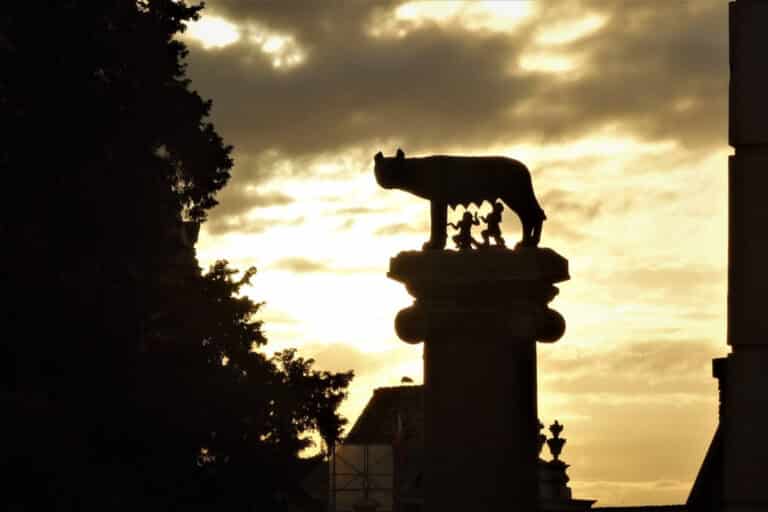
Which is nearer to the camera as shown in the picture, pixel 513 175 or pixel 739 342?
pixel 739 342

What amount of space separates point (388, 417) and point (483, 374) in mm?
58557

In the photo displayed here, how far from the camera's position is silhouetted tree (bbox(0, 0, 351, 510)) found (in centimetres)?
2058

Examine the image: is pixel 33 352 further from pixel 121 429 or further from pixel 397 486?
pixel 397 486

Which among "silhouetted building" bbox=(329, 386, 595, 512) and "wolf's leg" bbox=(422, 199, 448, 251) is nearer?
"wolf's leg" bbox=(422, 199, 448, 251)

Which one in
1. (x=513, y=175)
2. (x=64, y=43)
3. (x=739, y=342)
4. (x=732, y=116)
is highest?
(x=64, y=43)

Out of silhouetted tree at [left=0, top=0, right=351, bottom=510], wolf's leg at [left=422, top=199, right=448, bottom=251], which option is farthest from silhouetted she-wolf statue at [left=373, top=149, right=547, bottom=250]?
silhouetted tree at [left=0, top=0, right=351, bottom=510]

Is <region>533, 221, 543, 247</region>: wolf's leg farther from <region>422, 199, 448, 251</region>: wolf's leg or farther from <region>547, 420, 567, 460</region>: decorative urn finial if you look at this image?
<region>547, 420, 567, 460</region>: decorative urn finial

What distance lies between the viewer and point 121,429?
21.1m

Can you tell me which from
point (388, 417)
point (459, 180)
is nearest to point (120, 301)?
point (459, 180)

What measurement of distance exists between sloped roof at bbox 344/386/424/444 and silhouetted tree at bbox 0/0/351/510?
4607 centimetres

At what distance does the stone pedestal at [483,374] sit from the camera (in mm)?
16172

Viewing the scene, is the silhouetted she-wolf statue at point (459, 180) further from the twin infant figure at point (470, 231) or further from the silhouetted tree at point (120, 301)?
the silhouetted tree at point (120, 301)

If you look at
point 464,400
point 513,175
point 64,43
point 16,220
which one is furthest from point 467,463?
point 64,43

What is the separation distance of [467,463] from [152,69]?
10.6m
